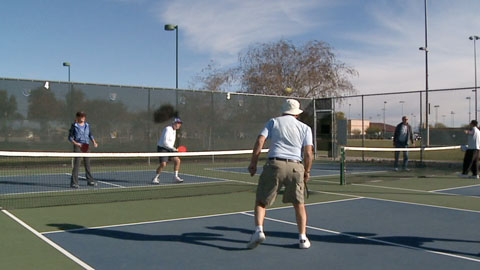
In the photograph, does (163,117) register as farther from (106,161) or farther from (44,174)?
(44,174)

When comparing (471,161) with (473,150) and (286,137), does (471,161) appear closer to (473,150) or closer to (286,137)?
(473,150)

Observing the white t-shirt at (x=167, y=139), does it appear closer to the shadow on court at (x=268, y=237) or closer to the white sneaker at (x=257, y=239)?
the shadow on court at (x=268, y=237)

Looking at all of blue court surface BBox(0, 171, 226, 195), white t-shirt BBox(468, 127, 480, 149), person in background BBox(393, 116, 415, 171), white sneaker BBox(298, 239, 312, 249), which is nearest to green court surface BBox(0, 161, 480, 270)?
white t-shirt BBox(468, 127, 480, 149)

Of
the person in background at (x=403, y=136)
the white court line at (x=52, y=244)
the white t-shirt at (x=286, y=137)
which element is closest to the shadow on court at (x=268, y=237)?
the white court line at (x=52, y=244)

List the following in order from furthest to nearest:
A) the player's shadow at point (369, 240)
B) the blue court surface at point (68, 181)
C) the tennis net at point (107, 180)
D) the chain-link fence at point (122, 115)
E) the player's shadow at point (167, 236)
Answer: the chain-link fence at point (122, 115) → the blue court surface at point (68, 181) → the tennis net at point (107, 180) → the player's shadow at point (167, 236) → the player's shadow at point (369, 240)

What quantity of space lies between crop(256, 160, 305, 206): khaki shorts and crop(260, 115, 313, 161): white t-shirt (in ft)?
0.34

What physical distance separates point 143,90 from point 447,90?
35.0 ft

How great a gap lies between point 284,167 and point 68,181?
8.79 m

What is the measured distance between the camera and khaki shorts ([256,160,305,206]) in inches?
219

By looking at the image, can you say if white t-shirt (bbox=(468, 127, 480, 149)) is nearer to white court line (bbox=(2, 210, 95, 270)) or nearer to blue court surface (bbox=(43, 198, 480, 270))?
blue court surface (bbox=(43, 198, 480, 270))

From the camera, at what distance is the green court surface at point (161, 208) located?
5.54m

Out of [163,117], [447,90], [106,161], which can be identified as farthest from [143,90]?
[447,90]

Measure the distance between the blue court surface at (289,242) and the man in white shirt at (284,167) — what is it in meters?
0.37

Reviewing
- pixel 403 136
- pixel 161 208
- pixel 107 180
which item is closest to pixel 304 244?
pixel 161 208
